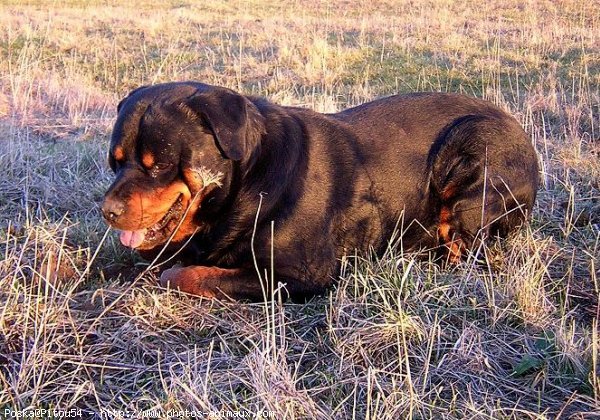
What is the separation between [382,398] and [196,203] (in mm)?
1533

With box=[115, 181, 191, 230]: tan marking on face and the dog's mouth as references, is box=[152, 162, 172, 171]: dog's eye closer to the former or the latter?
box=[115, 181, 191, 230]: tan marking on face

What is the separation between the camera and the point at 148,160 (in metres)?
3.15

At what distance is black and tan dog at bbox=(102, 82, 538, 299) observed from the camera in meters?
3.20

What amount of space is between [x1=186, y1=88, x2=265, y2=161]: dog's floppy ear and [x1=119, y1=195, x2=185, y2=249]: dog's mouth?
388 mm

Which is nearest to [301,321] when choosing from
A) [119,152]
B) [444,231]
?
[119,152]

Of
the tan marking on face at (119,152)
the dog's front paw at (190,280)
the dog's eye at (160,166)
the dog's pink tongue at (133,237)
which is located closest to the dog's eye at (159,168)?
the dog's eye at (160,166)

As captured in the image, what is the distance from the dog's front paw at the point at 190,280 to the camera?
3.18 metres

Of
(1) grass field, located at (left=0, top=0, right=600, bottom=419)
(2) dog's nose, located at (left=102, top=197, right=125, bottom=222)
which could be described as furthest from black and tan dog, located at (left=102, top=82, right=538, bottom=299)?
(1) grass field, located at (left=0, top=0, right=600, bottom=419)

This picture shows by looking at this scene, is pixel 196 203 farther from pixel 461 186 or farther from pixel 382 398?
pixel 461 186

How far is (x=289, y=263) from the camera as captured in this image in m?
3.34

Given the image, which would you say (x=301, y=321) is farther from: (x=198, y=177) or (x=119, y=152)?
(x=119, y=152)

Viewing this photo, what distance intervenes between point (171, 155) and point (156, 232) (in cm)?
45

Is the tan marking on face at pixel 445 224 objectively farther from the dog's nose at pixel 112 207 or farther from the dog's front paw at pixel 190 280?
the dog's nose at pixel 112 207

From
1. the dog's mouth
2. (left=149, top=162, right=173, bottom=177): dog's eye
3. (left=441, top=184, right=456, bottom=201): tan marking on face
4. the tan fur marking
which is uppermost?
(left=149, top=162, right=173, bottom=177): dog's eye
